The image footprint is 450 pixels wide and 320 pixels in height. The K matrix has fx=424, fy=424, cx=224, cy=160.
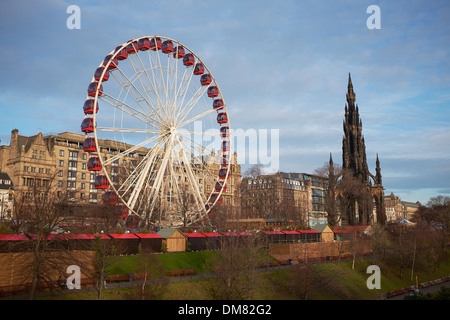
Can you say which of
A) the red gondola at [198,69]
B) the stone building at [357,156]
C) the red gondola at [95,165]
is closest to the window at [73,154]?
the red gondola at [198,69]

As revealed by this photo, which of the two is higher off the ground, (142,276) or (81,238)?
(81,238)

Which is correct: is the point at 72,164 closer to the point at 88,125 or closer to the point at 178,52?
the point at 178,52

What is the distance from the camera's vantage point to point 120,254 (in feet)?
144

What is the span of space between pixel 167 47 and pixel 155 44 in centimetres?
220

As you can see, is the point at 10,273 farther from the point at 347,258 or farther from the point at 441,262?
the point at 441,262

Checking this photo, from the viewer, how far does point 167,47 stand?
195ft

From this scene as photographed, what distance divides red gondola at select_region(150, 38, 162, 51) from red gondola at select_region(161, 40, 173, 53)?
2.12ft

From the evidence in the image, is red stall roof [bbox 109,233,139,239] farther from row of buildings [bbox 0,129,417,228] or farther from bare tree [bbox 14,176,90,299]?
row of buildings [bbox 0,129,417,228]

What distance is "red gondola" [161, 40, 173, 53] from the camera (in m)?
59.3

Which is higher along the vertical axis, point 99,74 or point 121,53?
point 121,53

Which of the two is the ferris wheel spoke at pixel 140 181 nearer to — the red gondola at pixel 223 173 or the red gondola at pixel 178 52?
the red gondola at pixel 223 173

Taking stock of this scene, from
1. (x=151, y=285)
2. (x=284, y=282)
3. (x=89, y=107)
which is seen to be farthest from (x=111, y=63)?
(x=284, y=282)
